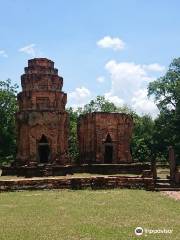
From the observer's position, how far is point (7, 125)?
1976 inches

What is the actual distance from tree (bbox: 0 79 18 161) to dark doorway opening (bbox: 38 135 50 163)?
55.4 ft

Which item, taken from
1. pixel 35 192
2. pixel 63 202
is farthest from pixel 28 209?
pixel 35 192

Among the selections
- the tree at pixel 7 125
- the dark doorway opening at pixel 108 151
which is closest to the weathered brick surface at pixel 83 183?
the dark doorway opening at pixel 108 151

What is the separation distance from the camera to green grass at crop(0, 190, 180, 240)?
9.81 metres

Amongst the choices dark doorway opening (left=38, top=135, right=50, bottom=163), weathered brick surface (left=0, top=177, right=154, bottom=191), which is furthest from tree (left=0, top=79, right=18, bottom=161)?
weathered brick surface (left=0, top=177, right=154, bottom=191)

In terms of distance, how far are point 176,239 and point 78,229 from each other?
8.32 feet

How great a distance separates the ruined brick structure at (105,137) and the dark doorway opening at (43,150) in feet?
10.3

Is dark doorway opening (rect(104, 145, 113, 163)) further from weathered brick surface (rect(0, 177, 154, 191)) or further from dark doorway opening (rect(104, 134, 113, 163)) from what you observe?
weathered brick surface (rect(0, 177, 154, 191))

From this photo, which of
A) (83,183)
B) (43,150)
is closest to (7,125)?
(43,150)

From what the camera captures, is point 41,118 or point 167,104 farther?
point 167,104

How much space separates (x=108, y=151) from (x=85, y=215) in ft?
71.6

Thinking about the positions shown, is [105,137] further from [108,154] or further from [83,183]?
[83,183]

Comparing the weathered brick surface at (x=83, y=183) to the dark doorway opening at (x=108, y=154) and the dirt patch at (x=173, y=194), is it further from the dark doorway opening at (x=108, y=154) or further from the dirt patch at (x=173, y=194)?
the dark doorway opening at (x=108, y=154)

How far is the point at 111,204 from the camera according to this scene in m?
14.7
